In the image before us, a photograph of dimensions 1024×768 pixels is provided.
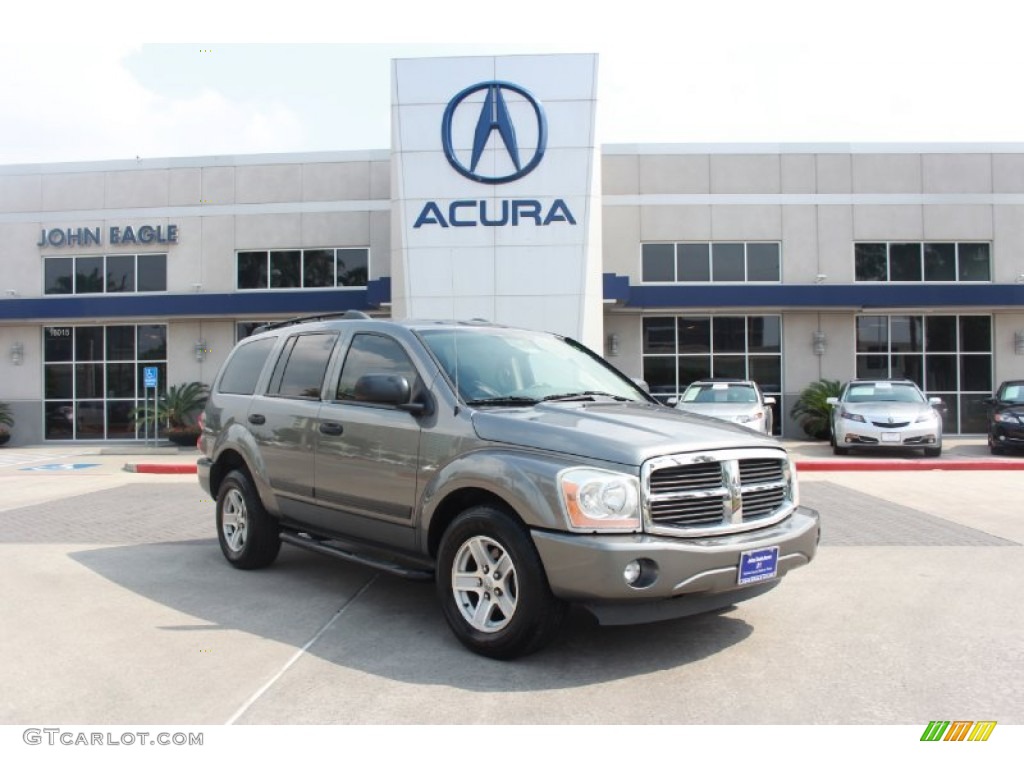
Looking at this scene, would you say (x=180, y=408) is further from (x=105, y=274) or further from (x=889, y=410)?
→ (x=889, y=410)

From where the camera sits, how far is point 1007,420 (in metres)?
16.8

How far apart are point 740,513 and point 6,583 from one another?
536 cm

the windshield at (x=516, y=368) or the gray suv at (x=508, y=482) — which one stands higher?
the windshield at (x=516, y=368)

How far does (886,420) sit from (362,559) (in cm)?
1358

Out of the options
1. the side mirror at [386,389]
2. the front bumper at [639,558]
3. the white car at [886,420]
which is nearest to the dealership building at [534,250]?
the white car at [886,420]

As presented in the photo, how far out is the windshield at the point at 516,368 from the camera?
504 centimetres

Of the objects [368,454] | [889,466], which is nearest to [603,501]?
[368,454]

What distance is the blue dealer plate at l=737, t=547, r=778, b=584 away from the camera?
4.20 metres

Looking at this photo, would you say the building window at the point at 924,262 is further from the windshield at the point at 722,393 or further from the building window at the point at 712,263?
the windshield at the point at 722,393

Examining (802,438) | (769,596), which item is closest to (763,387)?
(802,438)

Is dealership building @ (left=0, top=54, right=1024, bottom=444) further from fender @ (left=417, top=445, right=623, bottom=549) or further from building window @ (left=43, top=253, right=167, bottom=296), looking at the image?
fender @ (left=417, top=445, right=623, bottom=549)

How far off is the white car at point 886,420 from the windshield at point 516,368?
11902 mm

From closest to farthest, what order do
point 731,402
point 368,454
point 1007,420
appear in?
point 368,454 < point 731,402 < point 1007,420

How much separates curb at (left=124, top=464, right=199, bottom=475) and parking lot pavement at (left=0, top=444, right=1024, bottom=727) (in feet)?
26.4
